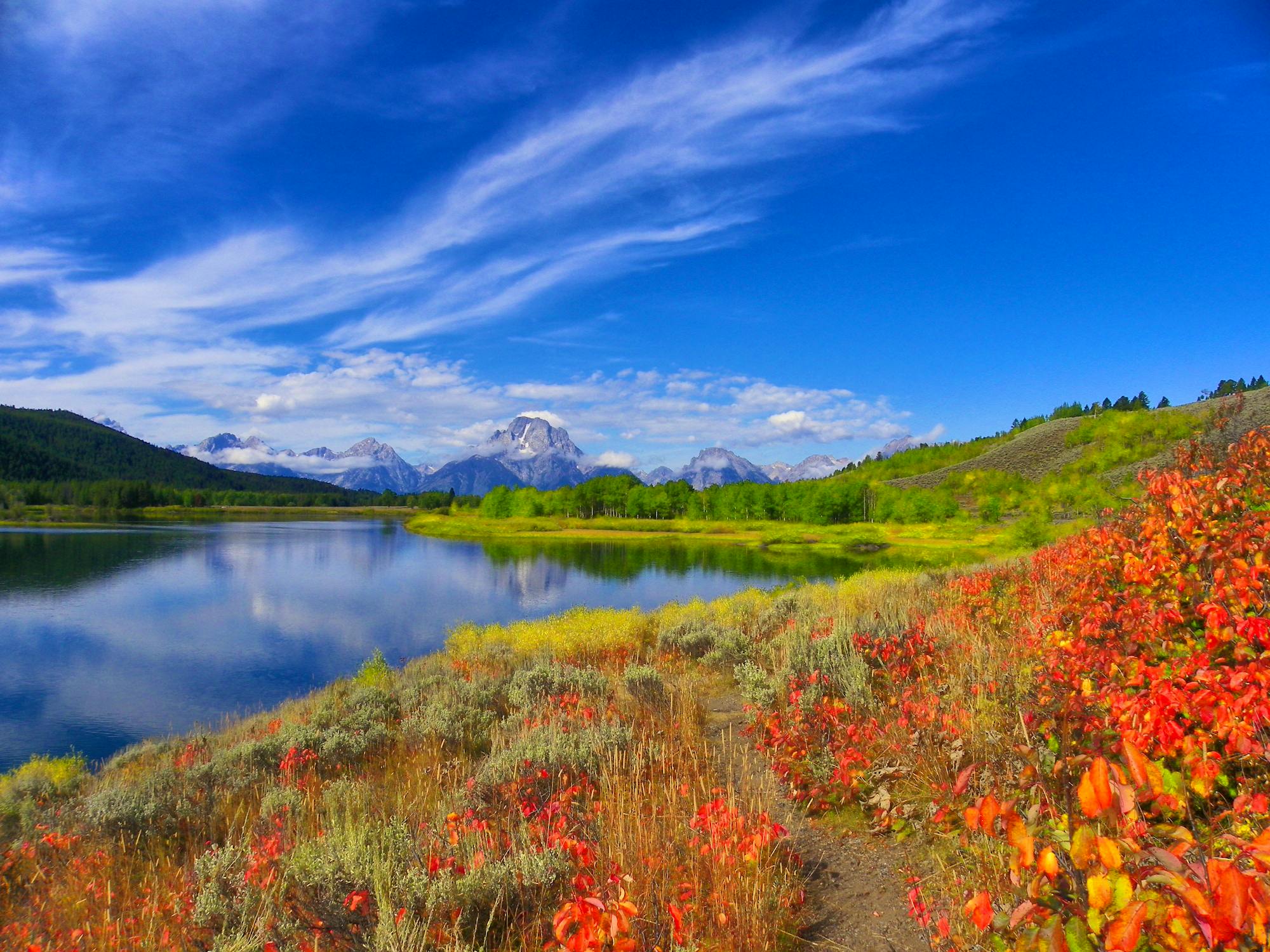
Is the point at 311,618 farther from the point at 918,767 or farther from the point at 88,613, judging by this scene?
the point at 918,767

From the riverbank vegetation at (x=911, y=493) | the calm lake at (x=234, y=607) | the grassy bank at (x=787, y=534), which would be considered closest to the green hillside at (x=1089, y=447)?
the riverbank vegetation at (x=911, y=493)

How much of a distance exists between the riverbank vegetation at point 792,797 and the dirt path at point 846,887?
0.60 ft

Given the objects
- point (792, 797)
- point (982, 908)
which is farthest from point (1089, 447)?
point (982, 908)

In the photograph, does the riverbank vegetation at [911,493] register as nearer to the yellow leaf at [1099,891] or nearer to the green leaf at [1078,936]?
the green leaf at [1078,936]

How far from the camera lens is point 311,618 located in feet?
89.7

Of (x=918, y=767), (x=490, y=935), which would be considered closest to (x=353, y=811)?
(x=490, y=935)

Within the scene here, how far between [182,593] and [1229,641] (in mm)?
38998

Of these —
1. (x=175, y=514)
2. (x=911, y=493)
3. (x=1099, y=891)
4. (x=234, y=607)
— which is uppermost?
(x=911, y=493)

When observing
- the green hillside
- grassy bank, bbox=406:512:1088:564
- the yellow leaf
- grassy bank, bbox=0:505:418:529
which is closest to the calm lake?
grassy bank, bbox=406:512:1088:564

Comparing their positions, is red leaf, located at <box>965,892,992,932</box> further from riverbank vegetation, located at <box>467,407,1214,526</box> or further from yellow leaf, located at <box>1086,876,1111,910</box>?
riverbank vegetation, located at <box>467,407,1214,526</box>

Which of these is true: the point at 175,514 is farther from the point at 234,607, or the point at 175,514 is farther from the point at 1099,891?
the point at 1099,891

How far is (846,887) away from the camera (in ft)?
15.1

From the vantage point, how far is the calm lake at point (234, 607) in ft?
54.5

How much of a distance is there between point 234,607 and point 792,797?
30778mm
